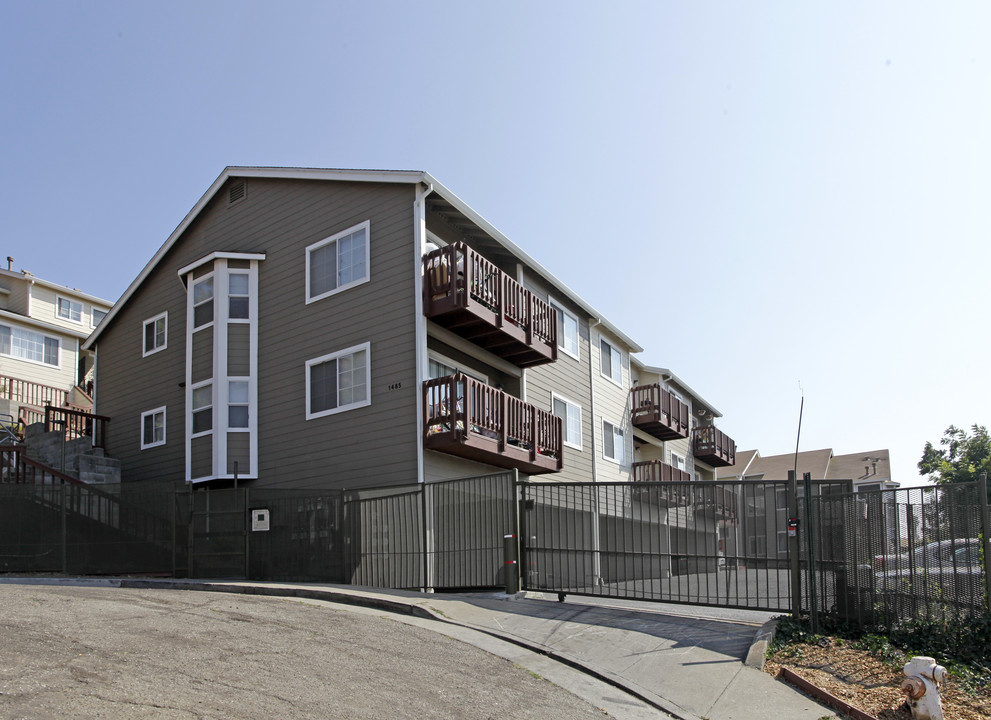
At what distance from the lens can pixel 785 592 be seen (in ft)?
37.0

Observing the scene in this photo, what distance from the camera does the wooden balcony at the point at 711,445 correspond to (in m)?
41.0

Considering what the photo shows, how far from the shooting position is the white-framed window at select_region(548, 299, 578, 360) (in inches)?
1004

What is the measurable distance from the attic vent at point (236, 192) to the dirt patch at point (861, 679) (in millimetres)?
18121

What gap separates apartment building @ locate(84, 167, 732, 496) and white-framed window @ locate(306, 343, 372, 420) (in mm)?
41

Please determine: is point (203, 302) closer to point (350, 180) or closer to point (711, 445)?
point (350, 180)

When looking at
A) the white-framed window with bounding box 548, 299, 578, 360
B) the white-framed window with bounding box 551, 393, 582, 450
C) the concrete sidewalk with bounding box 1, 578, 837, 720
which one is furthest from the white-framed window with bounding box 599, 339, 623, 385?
the concrete sidewalk with bounding box 1, 578, 837, 720

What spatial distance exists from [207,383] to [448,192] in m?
7.55

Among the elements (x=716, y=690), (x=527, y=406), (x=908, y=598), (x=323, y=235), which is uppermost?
(x=323, y=235)

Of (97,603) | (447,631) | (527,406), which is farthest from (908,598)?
(527,406)

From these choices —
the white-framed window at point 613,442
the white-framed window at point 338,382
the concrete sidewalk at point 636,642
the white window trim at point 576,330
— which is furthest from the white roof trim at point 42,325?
the concrete sidewalk at point 636,642

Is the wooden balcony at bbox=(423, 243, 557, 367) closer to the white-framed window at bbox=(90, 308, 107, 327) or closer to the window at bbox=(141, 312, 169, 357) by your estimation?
the window at bbox=(141, 312, 169, 357)

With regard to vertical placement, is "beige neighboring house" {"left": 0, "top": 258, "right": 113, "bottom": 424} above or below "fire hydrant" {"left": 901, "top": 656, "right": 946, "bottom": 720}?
above

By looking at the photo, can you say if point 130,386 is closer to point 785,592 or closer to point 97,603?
point 97,603

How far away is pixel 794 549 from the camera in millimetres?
11102
